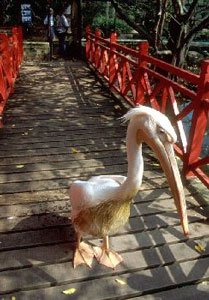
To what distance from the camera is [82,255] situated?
2666mm

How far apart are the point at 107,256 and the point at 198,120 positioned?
1906mm

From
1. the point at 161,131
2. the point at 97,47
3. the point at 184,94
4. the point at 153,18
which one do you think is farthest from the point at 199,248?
the point at 153,18

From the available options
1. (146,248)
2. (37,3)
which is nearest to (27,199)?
(146,248)

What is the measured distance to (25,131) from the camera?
17.5 feet

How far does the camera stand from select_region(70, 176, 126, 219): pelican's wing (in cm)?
238

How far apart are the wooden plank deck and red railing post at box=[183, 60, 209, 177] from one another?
418mm

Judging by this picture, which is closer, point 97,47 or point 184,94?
point 184,94

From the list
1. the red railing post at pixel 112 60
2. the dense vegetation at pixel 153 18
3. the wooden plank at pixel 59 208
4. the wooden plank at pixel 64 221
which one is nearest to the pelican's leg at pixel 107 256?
the wooden plank at pixel 64 221

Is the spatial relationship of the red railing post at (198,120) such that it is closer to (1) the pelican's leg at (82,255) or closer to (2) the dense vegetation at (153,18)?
(1) the pelican's leg at (82,255)

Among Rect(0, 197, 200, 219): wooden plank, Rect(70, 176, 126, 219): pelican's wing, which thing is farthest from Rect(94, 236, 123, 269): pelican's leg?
Rect(0, 197, 200, 219): wooden plank

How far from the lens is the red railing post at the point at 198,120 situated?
3268 millimetres

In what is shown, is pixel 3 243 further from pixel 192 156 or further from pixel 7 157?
pixel 192 156

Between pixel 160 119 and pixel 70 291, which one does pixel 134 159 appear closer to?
pixel 160 119

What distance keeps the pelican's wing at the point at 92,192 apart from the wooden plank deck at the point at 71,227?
56 centimetres
